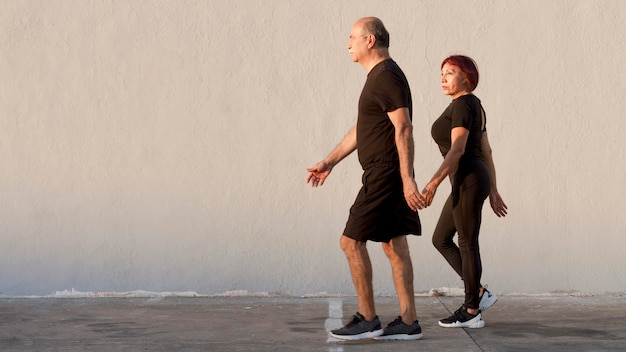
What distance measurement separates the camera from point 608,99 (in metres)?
7.59

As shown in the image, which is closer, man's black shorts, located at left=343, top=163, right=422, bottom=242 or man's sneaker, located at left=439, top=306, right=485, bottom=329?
man's black shorts, located at left=343, top=163, right=422, bottom=242

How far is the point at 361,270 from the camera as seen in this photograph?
5.74 meters

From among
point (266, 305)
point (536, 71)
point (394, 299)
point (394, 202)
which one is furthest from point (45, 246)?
point (536, 71)

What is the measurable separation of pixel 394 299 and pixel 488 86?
5.66 feet

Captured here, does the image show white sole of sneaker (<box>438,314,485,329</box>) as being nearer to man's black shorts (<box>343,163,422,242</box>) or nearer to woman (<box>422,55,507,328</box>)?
woman (<box>422,55,507,328</box>)

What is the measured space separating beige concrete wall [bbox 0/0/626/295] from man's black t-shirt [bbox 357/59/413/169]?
6.17ft

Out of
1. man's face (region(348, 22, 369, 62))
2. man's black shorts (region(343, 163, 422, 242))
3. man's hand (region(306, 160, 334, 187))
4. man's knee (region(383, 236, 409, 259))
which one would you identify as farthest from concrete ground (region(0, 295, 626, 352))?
man's face (region(348, 22, 369, 62))

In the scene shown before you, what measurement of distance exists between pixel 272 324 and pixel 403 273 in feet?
3.59

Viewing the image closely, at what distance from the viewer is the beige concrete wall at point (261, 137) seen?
24.9ft

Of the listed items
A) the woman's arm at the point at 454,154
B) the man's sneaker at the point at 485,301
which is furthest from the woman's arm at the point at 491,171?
the man's sneaker at the point at 485,301

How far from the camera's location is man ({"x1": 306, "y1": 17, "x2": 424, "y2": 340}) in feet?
18.4

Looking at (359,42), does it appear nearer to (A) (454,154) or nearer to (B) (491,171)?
(A) (454,154)

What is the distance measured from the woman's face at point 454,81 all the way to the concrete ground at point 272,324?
4.71ft

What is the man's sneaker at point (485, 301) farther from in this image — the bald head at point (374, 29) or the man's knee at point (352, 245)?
the bald head at point (374, 29)
